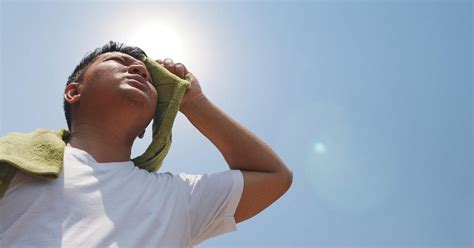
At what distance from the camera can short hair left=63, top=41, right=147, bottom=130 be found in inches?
96.6

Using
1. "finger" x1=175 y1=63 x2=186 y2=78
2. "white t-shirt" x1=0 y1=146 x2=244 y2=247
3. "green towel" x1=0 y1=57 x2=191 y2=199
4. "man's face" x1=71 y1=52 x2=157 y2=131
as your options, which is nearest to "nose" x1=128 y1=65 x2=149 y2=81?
"man's face" x1=71 y1=52 x2=157 y2=131

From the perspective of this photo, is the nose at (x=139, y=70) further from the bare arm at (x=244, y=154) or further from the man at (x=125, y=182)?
the bare arm at (x=244, y=154)

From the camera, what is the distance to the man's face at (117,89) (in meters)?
2.19

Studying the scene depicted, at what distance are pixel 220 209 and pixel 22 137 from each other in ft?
3.11

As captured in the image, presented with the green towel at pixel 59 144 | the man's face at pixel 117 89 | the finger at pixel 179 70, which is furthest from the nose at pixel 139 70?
the finger at pixel 179 70

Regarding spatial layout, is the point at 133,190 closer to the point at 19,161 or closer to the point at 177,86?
the point at 19,161

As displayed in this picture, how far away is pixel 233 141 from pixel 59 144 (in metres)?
0.83

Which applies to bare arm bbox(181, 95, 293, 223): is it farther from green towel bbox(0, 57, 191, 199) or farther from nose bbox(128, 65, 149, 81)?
nose bbox(128, 65, 149, 81)

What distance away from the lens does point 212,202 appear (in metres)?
2.11

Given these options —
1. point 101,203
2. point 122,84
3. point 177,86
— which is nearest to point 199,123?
point 177,86

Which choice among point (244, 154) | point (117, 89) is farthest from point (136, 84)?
point (244, 154)

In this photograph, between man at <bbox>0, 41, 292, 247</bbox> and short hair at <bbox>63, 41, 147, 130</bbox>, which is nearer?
man at <bbox>0, 41, 292, 247</bbox>

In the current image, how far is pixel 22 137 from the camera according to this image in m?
2.08

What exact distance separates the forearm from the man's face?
0.26 metres
